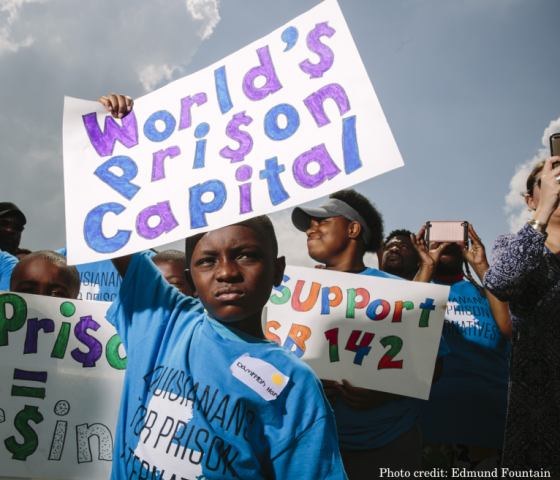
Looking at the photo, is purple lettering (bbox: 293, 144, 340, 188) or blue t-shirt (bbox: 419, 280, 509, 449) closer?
purple lettering (bbox: 293, 144, 340, 188)

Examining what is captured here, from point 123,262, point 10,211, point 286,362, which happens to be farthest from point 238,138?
point 10,211

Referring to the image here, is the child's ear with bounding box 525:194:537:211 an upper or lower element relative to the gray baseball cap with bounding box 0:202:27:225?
lower

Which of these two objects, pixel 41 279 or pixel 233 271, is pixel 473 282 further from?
pixel 41 279

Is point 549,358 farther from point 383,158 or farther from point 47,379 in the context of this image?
point 47,379

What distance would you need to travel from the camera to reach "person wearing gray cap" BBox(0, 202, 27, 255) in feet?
11.3

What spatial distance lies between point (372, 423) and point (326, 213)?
1.16 metres

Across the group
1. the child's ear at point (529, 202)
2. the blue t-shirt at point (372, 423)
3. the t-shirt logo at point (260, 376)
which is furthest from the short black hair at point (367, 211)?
the t-shirt logo at point (260, 376)

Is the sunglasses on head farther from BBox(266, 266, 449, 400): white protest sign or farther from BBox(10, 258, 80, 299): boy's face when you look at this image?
BBox(266, 266, 449, 400): white protest sign

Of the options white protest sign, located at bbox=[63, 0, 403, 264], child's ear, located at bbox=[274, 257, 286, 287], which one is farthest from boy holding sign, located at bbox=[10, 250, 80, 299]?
child's ear, located at bbox=[274, 257, 286, 287]

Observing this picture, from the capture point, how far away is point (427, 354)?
205cm

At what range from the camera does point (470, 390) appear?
2648 millimetres

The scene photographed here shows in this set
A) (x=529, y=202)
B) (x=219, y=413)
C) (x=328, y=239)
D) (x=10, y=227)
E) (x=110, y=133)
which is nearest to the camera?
(x=219, y=413)

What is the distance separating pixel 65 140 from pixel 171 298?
2.42 feet

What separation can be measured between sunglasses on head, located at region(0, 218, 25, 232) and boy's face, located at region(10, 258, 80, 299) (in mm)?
1574
